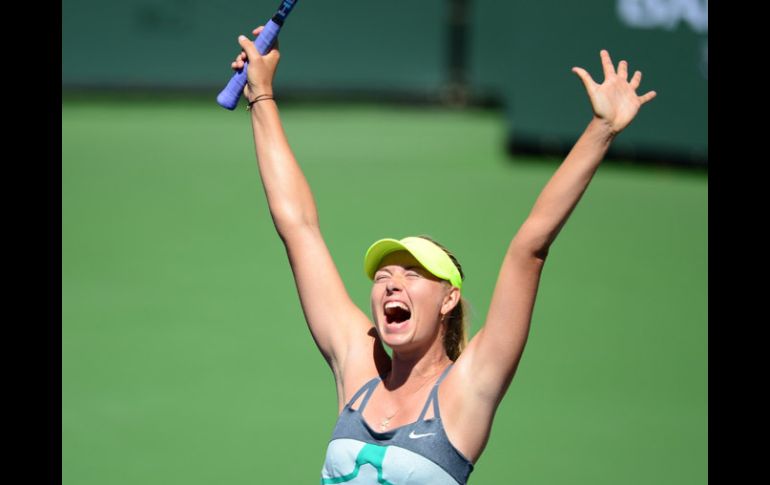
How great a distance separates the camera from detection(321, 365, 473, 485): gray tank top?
12.6 feet

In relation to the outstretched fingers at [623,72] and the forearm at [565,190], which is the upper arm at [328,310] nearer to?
the forearm at [565,190]

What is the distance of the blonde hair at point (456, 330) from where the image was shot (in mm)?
4352

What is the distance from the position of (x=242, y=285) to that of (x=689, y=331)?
3.39 m

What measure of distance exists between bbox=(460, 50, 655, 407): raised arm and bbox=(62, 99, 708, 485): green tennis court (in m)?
2.66

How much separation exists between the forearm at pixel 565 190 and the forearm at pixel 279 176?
1002 mm

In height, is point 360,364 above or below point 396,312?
below

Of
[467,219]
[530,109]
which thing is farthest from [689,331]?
[530,109]

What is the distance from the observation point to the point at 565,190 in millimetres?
3789

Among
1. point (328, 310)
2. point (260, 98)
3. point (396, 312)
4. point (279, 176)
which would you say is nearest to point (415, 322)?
point (396, 312)

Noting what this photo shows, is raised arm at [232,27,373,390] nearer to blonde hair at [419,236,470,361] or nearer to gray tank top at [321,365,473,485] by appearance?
blonde hair at [419,236,470,361]

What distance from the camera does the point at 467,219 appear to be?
37.6ft

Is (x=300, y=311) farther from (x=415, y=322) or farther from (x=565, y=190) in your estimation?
(x=565, y=190)

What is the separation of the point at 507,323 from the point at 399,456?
1.77ft

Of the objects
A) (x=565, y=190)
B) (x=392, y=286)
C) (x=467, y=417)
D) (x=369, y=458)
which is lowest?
(x=369, y=458)
